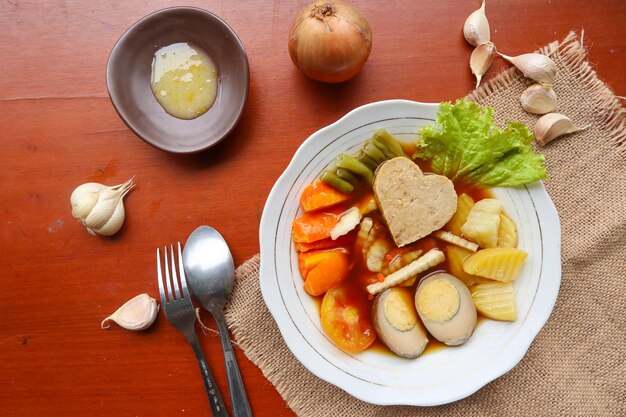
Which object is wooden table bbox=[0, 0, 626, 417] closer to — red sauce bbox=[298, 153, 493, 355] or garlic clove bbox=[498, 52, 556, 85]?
garlic clove bbox=[498, 52, 556, 85]

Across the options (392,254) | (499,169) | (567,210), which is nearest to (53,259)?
(392,254)

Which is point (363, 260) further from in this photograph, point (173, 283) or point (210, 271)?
point (173, 283)

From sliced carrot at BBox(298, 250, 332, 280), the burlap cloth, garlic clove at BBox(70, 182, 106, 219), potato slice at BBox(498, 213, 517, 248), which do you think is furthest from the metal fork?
potato slice at BBox(498, 213, 517, 248)

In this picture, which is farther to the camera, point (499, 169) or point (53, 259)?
point (53, 259)

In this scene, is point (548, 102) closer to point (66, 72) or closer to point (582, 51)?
point (582, 51)

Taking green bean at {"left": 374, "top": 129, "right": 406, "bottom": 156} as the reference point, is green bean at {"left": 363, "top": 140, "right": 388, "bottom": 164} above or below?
below

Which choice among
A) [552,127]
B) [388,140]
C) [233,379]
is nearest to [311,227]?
[388,140]
